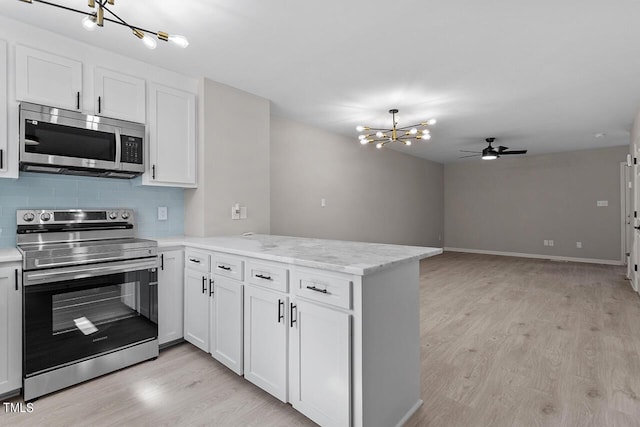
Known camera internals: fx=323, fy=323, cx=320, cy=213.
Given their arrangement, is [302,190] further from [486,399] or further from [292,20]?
[486,399]

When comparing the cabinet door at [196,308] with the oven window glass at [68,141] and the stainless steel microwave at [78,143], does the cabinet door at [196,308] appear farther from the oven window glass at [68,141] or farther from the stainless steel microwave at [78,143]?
the oven window glass at [68,141]

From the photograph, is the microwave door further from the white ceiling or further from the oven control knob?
the white ceiling

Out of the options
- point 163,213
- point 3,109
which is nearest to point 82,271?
point 163,213

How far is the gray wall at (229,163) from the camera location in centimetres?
309

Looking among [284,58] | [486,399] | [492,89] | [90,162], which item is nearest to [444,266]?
[492,89]

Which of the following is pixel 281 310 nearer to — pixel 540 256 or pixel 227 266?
pixel 227 266

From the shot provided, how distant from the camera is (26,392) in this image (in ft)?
6.47

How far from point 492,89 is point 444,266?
3955 mm

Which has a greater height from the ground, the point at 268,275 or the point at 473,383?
the point at 268,275

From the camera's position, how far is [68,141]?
7.66ft

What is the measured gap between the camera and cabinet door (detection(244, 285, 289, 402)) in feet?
6.12

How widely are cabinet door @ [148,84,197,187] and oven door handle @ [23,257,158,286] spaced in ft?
2.47

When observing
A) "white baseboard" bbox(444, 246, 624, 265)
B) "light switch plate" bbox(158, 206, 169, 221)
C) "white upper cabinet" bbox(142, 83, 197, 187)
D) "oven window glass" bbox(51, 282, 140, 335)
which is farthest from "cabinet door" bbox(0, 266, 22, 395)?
"white baseboard" bbox(444, 246, 624, 265)

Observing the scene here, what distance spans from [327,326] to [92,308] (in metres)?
1.75
